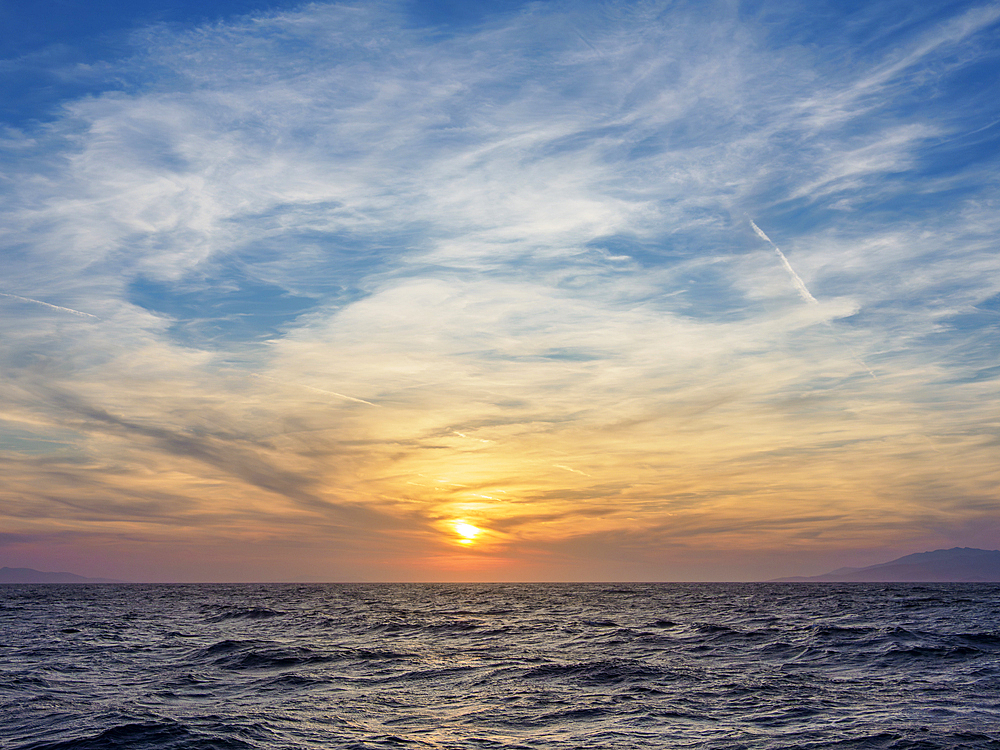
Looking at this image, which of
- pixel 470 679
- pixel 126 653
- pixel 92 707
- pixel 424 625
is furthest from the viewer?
pixel 424 625

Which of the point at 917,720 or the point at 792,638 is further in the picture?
the point at 792,638

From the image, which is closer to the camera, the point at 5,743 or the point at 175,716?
the point at 5,743

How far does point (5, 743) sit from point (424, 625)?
122 feet

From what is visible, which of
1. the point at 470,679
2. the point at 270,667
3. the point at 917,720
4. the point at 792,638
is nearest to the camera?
the point at 917,720

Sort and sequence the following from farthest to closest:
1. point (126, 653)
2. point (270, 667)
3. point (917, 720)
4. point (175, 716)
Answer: point (126, 653)
point (270, 667)
point (175, 716)
point (917, 720)

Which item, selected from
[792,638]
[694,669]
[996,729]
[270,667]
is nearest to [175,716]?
[270,667]

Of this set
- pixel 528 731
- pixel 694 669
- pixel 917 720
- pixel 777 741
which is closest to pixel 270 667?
pixel 528 731

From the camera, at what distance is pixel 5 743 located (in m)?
16.4

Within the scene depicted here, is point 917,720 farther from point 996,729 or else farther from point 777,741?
point 777,741

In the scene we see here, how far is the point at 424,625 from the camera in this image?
5153cm

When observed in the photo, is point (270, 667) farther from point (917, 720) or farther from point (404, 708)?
point (917, 720)

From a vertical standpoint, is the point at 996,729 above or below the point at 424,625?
above

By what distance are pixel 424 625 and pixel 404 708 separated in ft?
106

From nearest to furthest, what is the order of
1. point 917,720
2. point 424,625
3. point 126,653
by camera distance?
point 917,720
point 126,653
point 424,625
